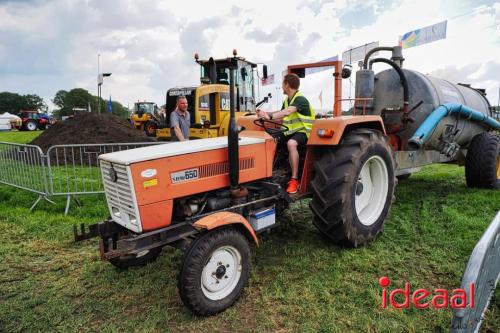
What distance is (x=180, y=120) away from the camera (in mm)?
6164

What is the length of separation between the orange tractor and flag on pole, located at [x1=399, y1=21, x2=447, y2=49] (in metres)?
11.1

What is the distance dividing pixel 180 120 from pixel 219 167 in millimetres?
3151

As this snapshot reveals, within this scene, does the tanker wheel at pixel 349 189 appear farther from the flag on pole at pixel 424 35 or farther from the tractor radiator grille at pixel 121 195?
the flag on pole at pixel 424 35

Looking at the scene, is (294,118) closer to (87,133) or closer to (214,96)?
A: (214,96)

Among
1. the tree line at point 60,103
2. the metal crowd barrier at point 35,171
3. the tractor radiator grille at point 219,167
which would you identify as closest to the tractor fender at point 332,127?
the tractor radiator grille at point 219,167

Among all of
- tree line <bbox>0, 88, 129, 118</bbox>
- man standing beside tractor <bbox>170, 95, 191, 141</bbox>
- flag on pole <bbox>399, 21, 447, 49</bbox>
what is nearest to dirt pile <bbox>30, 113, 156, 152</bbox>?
man standing beside tractor <bbox>170, 95, 191, 141</bbox>

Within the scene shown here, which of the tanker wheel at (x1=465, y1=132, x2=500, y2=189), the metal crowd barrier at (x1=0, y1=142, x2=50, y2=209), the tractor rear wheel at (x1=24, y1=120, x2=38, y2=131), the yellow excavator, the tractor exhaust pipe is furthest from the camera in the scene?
the tractor rear wheel at (x1=24, y1=120, x2=38, y2=131)

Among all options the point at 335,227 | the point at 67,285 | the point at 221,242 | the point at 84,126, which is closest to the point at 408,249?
the point at 335,227

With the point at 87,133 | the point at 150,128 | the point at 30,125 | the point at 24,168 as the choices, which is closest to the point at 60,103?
the point at 30,125

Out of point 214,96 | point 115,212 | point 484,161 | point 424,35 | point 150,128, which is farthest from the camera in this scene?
point 150,128

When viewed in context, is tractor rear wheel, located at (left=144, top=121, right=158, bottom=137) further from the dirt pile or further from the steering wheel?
the steering wheel

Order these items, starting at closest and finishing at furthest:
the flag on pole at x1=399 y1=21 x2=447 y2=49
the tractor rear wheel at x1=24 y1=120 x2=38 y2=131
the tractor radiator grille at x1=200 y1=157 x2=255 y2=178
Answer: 1. the tractor radiator grille at x1=200 y1=157 x2=255 y2=178
2. the flag on pole at x1=399 y1=21 x2=447 y2=49
3. the tractor rear wheel at x1=24 y1=120 x2=38 y2=131

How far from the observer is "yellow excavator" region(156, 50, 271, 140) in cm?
1020

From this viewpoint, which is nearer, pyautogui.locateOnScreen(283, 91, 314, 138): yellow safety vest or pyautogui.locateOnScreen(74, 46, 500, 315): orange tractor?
pyautogui.locateOnScreen(74, 46, 500, 315): orange tractor
